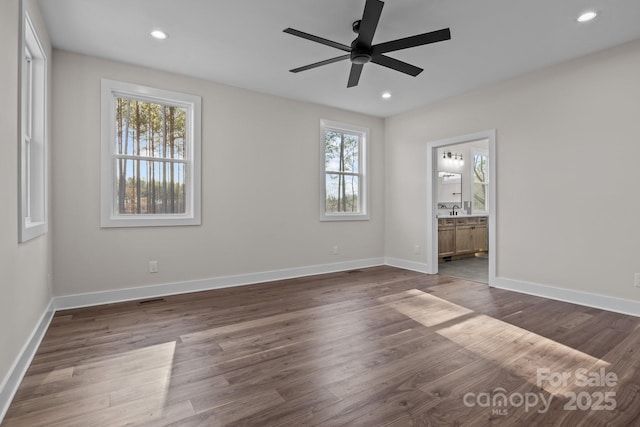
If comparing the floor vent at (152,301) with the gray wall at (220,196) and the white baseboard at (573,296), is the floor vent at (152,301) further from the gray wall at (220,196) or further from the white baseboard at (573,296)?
the white baseboard at (573,296)

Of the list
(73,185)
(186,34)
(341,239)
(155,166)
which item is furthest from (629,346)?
(73,185)

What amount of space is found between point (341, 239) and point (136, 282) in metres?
3.00

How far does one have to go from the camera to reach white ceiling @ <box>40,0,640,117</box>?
263cm

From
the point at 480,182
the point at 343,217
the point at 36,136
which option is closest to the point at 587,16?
the point at 343,217

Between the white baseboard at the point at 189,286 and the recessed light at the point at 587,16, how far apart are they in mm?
4079

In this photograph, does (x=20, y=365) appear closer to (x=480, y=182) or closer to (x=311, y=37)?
(x=311, y=37)

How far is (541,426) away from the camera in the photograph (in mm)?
1586

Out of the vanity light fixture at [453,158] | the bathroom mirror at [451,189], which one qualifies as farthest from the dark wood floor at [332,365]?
the vanity light fixture at [453,158]

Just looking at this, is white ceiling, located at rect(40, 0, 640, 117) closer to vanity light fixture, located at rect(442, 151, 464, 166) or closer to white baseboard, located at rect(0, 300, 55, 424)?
white baseboard, located at rect(0, 300, 55, 424)

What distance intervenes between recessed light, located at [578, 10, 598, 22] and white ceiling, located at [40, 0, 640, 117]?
0.17ft

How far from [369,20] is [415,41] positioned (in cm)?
42

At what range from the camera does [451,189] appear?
7.45 m

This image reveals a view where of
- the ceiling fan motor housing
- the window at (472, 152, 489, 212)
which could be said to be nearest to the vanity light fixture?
the window at (472, 152, 489, 212)

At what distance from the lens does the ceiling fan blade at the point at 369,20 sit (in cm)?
216
